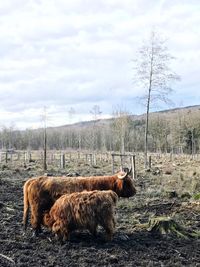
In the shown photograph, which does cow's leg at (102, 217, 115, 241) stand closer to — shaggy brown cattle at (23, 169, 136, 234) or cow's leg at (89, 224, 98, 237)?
cow's leg at (89, 224, 98, 237)

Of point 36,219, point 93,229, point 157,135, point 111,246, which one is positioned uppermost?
point 157,135

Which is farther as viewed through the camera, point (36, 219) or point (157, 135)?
point (157, 135)

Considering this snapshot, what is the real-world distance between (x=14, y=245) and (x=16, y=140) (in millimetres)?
102642

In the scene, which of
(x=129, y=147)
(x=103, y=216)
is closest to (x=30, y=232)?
(x=103, y=216)

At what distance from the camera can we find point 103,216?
9.77 meters

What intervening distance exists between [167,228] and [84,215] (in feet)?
7.06

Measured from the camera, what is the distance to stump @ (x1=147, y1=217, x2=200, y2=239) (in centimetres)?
1042

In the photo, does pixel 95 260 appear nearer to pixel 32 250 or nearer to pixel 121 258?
pixel 121 258

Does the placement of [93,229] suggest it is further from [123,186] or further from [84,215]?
[123,186]

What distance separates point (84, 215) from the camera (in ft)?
31.9

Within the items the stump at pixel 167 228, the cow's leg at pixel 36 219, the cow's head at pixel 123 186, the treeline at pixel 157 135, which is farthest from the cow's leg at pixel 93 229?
the treeline at pixel 157 135

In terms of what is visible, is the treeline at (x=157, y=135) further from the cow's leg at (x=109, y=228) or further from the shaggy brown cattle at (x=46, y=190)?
the cow's leg at (x=109, y=228)

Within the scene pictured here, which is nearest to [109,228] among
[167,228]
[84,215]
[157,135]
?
[84,215]

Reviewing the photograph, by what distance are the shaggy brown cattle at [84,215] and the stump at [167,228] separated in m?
1.32
